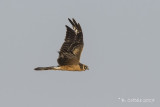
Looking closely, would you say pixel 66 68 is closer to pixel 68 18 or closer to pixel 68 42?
pixel 68 42

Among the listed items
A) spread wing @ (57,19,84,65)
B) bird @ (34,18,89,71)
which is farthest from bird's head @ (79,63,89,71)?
spread wing @ (57,19,84,65)

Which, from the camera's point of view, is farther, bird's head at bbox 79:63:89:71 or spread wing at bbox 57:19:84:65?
bird's head at bbox 79:63:89:71

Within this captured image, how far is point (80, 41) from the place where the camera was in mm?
15156

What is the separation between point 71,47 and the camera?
48.8ft

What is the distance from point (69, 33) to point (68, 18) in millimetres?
745

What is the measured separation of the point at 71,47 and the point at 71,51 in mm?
196

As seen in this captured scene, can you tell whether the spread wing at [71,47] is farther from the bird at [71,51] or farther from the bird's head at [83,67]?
the bird's head at [83,67]

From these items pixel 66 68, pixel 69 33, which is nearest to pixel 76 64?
pixel 66 68

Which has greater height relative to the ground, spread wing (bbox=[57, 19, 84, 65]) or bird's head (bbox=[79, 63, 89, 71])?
spread wing (bbox=[57, 19, 84, 65])

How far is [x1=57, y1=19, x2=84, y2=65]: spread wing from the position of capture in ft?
48.5

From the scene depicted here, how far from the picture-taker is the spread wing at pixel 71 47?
48.5 feet

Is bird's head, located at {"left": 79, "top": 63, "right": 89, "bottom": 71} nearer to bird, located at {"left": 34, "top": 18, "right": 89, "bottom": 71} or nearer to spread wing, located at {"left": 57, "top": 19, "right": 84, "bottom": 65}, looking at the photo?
bird, located at {"left": 34, "top": 18, "right": 89, "bottom": 71}

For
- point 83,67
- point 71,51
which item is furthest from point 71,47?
point 83,67

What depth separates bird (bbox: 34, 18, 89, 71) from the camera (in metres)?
14.8
